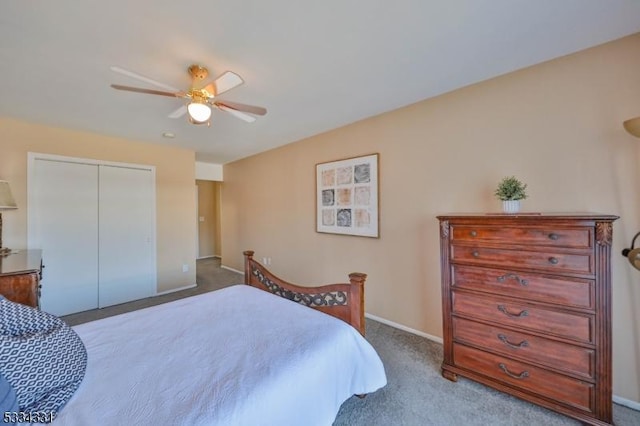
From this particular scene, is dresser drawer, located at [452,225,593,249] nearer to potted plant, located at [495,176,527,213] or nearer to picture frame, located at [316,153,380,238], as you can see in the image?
potted plant, located at [495,176,527,213]

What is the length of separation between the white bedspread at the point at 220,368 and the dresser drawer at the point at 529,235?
1.10m

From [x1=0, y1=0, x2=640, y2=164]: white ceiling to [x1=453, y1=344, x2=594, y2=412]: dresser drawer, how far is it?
2.19 metres

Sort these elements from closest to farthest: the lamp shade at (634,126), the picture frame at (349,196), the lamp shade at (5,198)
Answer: the lamp shade at (634,126) → the lamp shade at (5,198) → the picture frame at (349,196)

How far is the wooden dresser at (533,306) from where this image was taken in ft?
4.80

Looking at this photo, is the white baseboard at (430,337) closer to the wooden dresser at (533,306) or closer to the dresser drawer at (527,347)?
the wooden dresser at (533,306)

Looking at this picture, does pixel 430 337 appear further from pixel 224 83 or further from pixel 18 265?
pixel 18 265

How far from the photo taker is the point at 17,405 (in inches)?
32.2

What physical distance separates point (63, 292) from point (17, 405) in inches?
134

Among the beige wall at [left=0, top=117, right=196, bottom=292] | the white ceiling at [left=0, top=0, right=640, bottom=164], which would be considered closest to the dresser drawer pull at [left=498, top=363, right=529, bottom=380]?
the white ceiling at [left=0, top=0, right=640, bottom=164]

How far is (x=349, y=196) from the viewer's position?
3.30 metres

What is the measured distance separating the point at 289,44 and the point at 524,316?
2.40m

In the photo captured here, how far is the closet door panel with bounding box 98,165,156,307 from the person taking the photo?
141 inches

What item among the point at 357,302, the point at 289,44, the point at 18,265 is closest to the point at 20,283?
the point at 18,265

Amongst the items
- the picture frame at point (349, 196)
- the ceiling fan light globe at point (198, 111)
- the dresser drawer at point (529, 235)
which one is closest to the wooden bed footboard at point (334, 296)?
the dresser drawer at point (529, 235)
